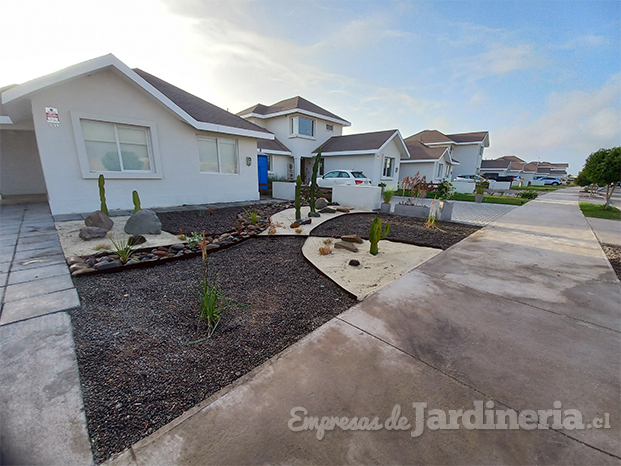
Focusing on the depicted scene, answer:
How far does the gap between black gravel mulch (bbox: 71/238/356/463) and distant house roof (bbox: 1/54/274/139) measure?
6138 millimetres

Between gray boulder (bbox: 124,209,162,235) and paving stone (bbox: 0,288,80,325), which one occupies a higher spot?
gray boulder (bbox: 124,209,162,235)

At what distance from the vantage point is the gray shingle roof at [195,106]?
381 inches

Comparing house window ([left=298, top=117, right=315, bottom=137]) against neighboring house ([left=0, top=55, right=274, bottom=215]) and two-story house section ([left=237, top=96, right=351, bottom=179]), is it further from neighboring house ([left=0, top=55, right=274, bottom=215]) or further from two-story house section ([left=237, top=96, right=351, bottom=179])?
neighboring house ([left=0, top=55, right=274, bottom=215])

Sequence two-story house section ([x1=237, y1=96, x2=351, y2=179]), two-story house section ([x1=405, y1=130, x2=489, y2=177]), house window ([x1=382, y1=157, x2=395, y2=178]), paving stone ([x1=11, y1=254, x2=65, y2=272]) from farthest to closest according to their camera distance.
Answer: two-story house section ([x1=405, y1=130, x2=489, y2=177]) < house window ([x1=382, y1=157, x2=395, y2=178]) < two-story house section ([x1=237, y1=96, x2=351, y2=179]) < paving stone ([x1=11, y1=254, x2=65, y2=272])

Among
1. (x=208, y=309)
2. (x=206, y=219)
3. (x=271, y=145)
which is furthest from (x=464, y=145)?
(x=208, y=309)

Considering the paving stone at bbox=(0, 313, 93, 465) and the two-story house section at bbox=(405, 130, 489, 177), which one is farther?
the two-story house section at bbox=(405, 130, 489, 177)

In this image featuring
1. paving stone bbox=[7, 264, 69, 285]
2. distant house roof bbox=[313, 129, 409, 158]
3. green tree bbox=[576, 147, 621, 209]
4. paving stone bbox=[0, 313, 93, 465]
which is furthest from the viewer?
distant house roof bbox=[313, 129, 409, 158]

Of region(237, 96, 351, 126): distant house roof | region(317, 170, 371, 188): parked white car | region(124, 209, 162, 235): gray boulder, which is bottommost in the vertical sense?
region(124, 209, 162, 235): gray boulder

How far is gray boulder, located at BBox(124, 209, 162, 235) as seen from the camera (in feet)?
18.9

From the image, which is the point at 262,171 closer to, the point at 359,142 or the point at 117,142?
the point at 117,142

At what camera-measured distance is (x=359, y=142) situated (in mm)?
18719

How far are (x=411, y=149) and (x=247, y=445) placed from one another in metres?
26.9

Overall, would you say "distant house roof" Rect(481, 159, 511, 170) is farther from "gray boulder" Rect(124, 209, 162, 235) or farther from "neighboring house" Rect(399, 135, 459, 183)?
"gray boulder" Rect(124, 209, 162, 235)

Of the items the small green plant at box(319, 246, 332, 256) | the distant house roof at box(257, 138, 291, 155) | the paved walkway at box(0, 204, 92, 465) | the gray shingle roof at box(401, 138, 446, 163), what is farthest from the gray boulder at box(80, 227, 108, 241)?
the gray shingle roof at box(401, 138, 446, 163)
